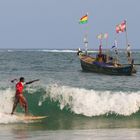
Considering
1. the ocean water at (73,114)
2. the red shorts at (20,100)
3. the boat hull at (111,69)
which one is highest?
the boat hull at (111,69)

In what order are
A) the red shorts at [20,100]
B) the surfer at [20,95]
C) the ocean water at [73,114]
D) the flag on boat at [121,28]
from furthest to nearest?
the flag on boat at [121,28]
the red shorts at [20,100]
the surfer at [20,95]
the ocean water at [73,114]

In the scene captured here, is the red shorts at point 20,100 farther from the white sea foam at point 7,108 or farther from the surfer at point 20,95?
the white sea foam at point 7,108

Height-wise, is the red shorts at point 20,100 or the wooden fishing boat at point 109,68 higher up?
the wooden fishing boat at point 109,68

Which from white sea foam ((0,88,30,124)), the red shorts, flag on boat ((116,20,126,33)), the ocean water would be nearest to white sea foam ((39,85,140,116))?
the ocean water

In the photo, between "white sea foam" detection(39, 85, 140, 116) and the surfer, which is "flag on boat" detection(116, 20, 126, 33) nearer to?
"white sea foam" detection(39, 85, 140, 116)

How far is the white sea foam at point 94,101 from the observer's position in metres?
25.4

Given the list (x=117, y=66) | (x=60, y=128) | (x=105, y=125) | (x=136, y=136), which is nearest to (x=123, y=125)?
(x=105, y=125)

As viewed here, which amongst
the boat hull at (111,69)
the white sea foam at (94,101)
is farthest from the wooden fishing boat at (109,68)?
the white sea foam at (94,101)

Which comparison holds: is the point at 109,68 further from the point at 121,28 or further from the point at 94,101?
the point at 94,101

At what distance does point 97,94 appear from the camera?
2708 centimetres

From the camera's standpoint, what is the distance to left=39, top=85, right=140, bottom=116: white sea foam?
2544cm

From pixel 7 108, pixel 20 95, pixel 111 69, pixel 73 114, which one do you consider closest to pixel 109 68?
pixel 111 69

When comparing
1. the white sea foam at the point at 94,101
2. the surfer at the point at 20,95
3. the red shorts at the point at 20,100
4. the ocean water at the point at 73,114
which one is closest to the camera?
the ocean water at the point at 73,114

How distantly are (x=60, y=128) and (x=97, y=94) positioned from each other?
20.7ft
